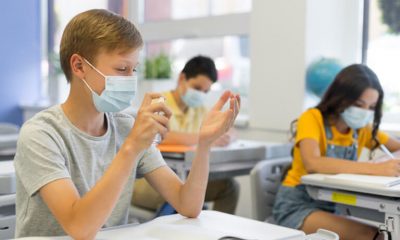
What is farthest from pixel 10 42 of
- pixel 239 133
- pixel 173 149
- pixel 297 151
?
pixel 297 151

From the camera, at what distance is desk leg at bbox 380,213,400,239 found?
1839mm

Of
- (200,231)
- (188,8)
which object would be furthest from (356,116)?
(188,8)

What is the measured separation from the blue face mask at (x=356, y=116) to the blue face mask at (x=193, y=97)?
978mm

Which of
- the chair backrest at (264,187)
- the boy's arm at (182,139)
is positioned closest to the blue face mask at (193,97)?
the boy's arm at (182,139)

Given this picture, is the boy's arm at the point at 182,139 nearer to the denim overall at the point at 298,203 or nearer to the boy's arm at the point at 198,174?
the denim overall at the point at 298,203

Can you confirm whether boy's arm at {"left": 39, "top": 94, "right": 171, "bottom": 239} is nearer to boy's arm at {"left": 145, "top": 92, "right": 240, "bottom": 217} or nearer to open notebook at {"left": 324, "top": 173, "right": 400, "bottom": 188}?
boy's arm at {"left": 145, "top": 92, "right": 240, "bottom": 217}

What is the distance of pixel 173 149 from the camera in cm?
266

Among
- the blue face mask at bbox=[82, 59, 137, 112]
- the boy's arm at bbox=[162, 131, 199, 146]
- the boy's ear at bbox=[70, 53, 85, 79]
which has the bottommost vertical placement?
the boy's arm at bbox=[162, 131, 199, 146]

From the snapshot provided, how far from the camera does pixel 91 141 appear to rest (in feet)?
4.60

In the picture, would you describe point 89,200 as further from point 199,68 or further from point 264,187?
point 199,68

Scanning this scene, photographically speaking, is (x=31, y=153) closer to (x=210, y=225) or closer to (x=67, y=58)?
(x=67, y=58)

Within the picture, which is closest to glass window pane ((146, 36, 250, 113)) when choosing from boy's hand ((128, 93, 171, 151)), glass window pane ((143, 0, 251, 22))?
glass window pane ((143, 0, 251, 22))

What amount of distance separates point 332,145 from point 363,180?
18.7 inches

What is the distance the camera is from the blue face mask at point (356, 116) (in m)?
2.38
